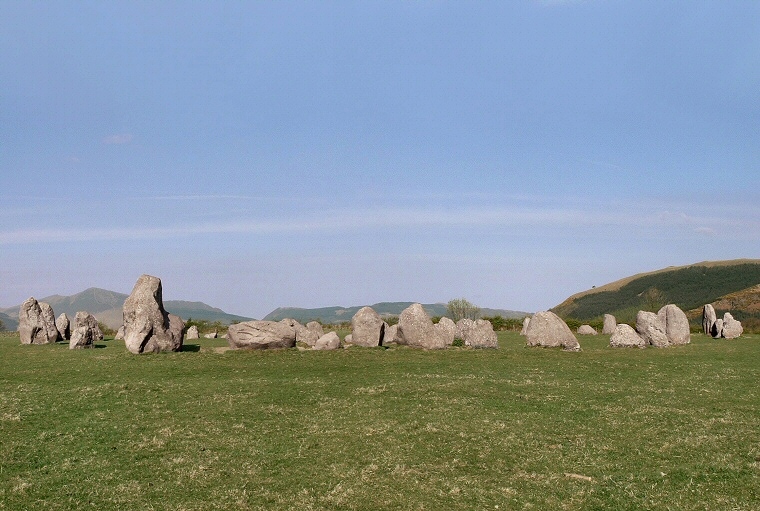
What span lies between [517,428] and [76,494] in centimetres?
781

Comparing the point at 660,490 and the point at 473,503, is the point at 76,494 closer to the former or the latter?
the point at 473,503

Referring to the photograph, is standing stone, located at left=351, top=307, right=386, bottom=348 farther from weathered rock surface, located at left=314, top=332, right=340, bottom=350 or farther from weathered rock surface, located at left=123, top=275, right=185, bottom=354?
weathered rock surface, located at left=123, top=275, right=185, bottom=354

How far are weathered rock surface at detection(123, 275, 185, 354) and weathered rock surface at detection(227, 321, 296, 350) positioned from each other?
2660 millimetres

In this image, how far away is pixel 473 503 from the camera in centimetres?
771

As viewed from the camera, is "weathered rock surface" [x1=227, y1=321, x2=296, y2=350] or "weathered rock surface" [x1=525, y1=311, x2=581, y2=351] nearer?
"weathered rock surface" [x1=227, y1=321, x2=296, y2=350]

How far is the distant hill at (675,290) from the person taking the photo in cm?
9606

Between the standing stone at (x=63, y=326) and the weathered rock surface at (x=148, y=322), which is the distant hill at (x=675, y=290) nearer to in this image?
the weathered rock surface at (x=148, y=322)

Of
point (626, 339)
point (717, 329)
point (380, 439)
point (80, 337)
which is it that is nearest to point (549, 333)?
point (626, 339)

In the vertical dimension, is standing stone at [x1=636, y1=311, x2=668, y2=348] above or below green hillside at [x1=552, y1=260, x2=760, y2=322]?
below

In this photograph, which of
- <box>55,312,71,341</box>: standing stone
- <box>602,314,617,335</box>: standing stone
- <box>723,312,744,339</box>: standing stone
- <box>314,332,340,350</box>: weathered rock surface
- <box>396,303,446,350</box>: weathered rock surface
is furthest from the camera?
<box>602,314,617,335</box>: standing stone

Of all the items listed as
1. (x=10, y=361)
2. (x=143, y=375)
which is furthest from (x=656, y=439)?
(x=10, y=361)

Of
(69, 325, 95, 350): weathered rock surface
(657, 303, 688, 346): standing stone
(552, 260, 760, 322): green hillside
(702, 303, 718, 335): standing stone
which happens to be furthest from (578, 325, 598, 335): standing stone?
(552, 260, 760, 322): green hillside

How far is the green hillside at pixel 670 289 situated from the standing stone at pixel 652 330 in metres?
68.3

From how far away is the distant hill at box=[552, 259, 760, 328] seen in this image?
315ft
